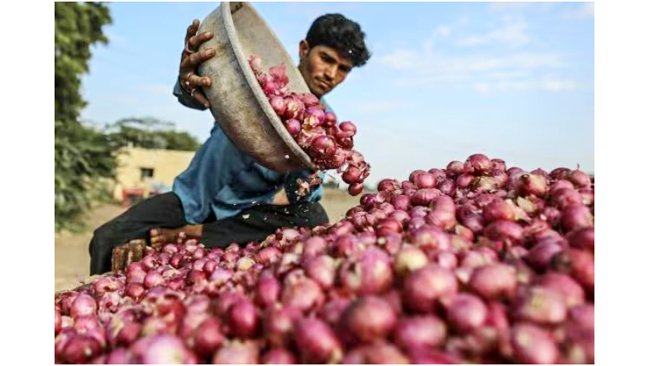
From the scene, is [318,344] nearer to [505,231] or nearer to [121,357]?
[121,357]

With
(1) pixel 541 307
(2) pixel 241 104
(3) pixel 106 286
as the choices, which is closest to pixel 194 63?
(2) pixel 241 104

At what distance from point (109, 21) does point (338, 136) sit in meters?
11.4

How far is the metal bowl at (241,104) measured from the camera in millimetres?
2025

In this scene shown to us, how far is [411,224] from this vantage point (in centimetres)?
142

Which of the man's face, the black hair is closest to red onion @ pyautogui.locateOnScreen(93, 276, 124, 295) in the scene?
the man's face

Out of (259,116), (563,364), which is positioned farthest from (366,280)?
(259,116)

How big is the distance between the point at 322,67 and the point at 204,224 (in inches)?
43.4

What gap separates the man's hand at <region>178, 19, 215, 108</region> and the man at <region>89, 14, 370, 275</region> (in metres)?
0.91

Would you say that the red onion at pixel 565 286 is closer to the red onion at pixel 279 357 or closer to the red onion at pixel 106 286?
the red onion at pixel 279 357

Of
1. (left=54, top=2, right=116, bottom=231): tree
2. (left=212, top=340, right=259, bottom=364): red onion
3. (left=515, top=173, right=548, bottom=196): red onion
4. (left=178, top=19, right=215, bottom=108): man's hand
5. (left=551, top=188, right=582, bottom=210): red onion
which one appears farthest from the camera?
(left=54, top=2, right=116, bottom=231): tree

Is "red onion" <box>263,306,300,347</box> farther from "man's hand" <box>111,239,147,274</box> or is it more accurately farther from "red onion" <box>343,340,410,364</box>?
"man's hand" <box>111,239,147,274</box>

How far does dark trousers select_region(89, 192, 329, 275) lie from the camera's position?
123 inches

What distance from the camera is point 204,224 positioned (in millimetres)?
3252

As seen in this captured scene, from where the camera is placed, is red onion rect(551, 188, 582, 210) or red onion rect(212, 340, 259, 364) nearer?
red onion rect(212, 340, 259, 364)
